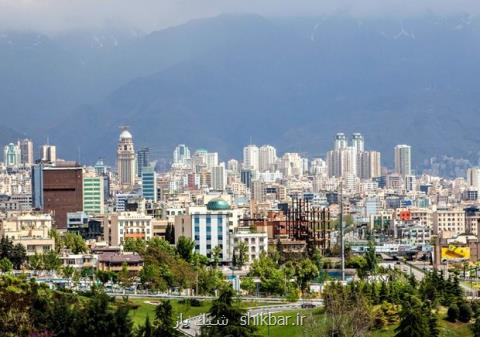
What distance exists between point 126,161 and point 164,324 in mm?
101040

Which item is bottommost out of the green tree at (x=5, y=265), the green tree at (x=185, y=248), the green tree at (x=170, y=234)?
the green tree at (x=5, y=265)

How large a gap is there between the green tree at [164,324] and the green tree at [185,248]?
664 inches

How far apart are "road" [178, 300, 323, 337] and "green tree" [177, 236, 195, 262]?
1096 cm

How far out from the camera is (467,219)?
7462 centimetres

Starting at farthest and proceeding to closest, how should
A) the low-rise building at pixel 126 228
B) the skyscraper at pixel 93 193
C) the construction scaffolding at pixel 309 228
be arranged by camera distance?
the skyscraper at pixel 93 193, the low-rise building at pixel 126 228, the construction scaffolding at pixel 309 228

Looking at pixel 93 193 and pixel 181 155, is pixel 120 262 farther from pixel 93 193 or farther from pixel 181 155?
pixel 181 155

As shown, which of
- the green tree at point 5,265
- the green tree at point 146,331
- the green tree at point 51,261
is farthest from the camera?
the green tree at point 51,261

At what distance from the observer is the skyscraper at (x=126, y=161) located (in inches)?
4867

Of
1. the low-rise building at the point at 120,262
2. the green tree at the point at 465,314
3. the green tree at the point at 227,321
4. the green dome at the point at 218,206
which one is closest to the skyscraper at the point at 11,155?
the green dome at the point at 218,206

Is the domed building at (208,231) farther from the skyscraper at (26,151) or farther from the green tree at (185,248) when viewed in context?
the skyscraper at (26,151)

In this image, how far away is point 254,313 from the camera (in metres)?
31.4

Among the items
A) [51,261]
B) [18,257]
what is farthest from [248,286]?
[18,257]

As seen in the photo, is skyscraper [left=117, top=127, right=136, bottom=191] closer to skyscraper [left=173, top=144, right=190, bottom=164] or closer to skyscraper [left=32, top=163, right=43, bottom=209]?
skyscraper [left=32, top=163, right=43, bottom=209]

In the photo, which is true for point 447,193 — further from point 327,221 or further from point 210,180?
point 327,221
